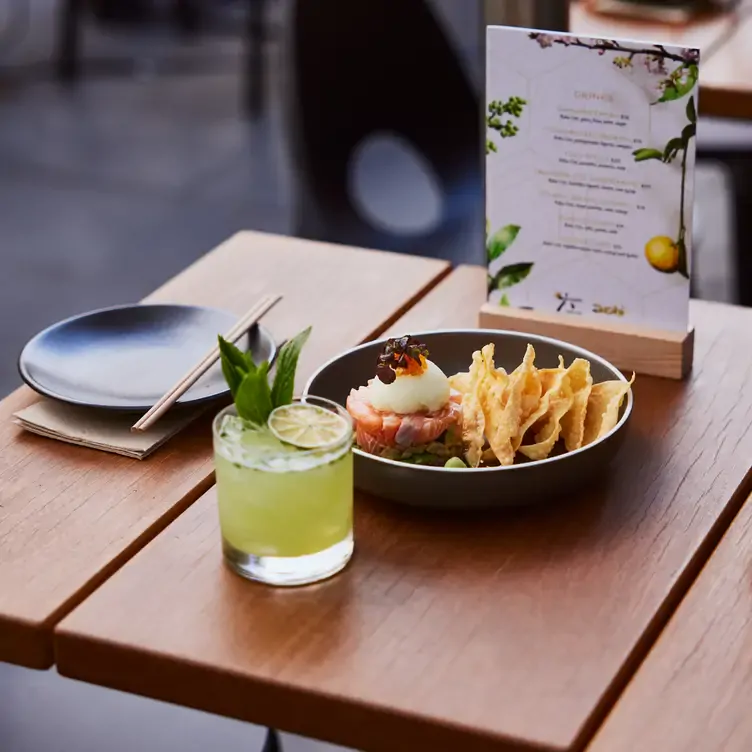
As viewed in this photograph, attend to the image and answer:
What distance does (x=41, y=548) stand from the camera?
108cm

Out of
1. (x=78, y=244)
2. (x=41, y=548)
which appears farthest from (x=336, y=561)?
(x=78, y=244)

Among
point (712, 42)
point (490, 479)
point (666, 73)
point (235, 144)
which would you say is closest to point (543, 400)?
point (490, 479)

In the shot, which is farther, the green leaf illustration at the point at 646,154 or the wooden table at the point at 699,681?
the green leaf illustration at the point at 646,154

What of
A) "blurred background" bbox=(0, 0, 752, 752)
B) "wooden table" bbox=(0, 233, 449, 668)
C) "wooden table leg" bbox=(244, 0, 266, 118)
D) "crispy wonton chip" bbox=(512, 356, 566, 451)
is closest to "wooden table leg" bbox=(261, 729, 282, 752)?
"blurred background" bbox=(0, 0, 752, 752)

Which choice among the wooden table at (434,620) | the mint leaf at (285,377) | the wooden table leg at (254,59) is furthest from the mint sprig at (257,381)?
the wooden table leg at (254,59)

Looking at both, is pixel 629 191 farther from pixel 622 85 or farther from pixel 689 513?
pixel 689 513

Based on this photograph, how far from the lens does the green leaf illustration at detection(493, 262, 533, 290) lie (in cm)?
139

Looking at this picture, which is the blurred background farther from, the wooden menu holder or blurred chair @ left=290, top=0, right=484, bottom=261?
the wooden menu holder

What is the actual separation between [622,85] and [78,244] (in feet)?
8.54

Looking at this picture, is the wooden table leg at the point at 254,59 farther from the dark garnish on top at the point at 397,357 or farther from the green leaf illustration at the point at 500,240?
the dark garnish on top at the point at 397,357

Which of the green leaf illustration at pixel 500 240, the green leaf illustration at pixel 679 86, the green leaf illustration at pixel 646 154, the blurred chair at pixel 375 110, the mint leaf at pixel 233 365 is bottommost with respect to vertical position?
the blurred chair at pixel 375 110

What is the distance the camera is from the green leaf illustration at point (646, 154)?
4.17 feet

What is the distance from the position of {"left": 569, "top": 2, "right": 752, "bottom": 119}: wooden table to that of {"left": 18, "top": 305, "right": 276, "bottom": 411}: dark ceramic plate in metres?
0.80

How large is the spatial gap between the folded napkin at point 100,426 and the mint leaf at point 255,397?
0.21m
